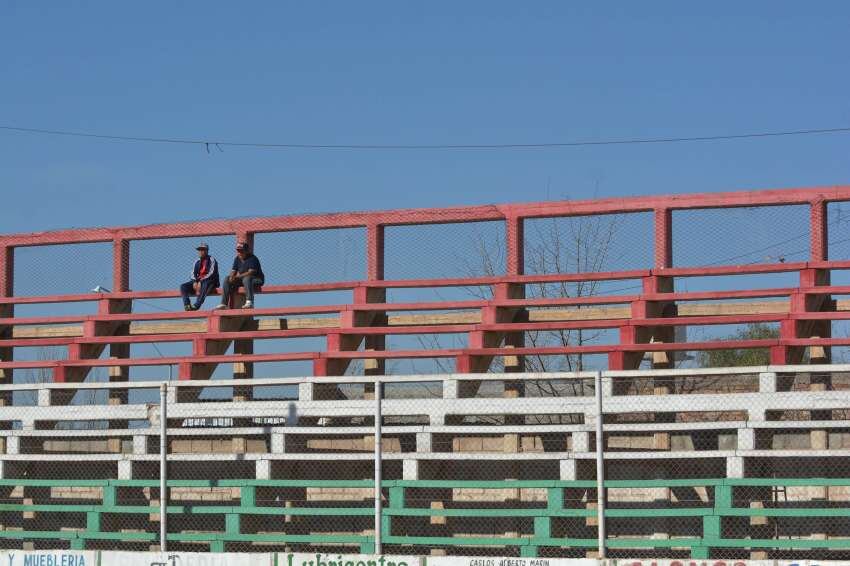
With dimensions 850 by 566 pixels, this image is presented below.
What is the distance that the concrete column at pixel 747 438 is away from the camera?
15.4 m

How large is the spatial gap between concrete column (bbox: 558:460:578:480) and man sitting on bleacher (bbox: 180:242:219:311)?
6.04 metres

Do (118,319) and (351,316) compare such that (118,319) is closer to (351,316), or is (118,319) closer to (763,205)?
(351,316)

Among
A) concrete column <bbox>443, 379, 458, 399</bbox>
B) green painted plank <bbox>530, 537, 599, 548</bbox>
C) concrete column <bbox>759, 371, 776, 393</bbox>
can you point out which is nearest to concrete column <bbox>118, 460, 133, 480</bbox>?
concrete column <bbox>443, 379, 458, 399</bbox>

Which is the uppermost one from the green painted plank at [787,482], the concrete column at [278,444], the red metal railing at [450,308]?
the red metal railing at [450,308]

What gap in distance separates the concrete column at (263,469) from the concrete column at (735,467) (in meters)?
5.42

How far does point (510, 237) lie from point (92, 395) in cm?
647

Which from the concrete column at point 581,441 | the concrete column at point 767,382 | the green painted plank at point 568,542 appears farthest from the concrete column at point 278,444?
the concrete column at point 767,382

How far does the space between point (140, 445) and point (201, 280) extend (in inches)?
102

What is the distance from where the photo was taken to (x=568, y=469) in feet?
52.2

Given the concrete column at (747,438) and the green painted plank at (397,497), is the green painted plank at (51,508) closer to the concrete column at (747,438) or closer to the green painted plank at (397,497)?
the green painted plank at (397,497)

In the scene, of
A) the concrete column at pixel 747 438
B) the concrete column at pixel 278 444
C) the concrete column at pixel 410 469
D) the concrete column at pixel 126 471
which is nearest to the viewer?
the concrete column at pixel 747 438

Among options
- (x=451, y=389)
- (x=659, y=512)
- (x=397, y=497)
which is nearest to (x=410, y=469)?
(x=397, y=497)

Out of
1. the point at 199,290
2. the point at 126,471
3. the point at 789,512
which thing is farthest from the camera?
the point at 199,290

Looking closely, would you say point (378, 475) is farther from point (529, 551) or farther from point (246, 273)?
point (246, 273)
